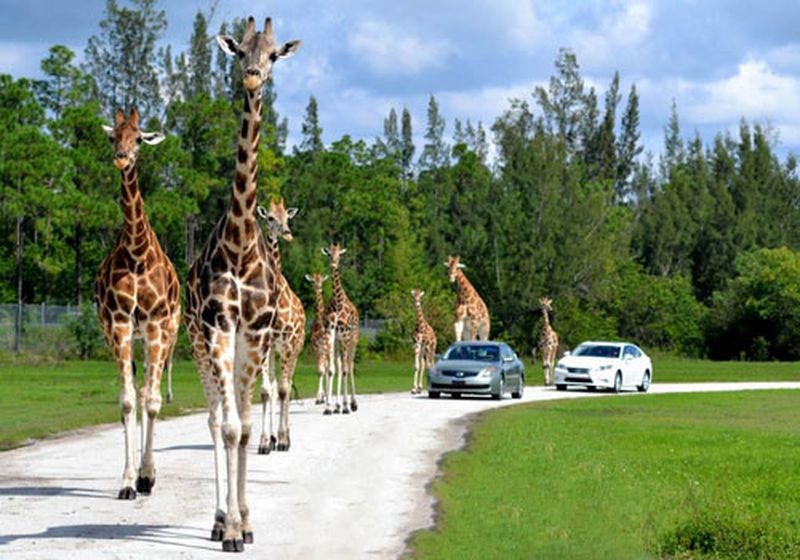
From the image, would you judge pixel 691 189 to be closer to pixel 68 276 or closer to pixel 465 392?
pixel 68 276

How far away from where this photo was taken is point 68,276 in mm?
74000

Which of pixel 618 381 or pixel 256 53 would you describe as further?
pixel 618 381

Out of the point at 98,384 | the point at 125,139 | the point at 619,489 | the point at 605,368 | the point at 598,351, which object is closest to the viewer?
the point at 125,139

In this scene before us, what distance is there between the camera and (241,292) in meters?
13.1

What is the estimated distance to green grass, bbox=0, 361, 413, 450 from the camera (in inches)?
995

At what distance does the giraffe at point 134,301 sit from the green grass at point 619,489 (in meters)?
3.51

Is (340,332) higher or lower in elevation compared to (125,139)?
lower

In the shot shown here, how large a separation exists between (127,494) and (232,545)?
140 inches

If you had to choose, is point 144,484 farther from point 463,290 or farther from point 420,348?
point 463,290

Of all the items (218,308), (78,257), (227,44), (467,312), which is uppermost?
(78,257)

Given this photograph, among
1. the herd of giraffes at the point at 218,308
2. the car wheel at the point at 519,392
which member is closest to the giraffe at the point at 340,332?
the car wheel at the point at 519,392

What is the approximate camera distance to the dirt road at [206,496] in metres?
12.1

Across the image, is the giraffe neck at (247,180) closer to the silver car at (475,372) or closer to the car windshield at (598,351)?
the silver car at (475,372)

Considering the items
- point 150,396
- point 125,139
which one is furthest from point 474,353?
point 125,139
